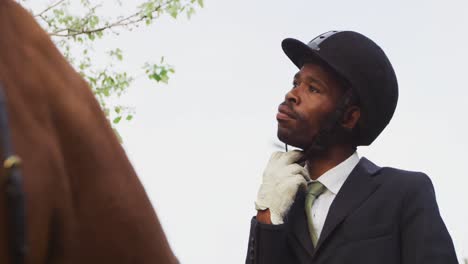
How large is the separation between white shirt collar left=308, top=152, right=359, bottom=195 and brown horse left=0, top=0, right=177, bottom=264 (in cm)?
201

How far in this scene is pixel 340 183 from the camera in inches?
123

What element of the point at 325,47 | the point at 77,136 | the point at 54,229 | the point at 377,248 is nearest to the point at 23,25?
the point at 77,136

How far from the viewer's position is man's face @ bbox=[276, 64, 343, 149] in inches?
124

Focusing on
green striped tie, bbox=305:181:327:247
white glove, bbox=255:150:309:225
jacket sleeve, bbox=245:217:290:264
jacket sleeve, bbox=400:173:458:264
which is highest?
white glove, bbox=255:150:309:225

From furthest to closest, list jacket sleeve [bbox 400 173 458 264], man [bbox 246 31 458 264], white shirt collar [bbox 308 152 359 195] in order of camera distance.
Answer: white shirt collar [bbox 308 152 359 195]
man [bbox 246 31 458 264]
jacket sleeve [bbox 400 173 458 264]

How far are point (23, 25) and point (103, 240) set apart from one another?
0.34 m

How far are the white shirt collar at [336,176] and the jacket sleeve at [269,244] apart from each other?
1.00 feet

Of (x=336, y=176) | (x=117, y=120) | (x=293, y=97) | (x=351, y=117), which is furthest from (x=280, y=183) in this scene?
(x=117, y=120)

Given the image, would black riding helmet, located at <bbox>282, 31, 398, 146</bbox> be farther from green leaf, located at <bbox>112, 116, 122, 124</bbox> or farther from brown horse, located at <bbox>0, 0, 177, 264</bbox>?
green leaf, located at <bbox>112, 116, 122, 124</bbox>

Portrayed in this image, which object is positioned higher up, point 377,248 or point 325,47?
point 325,47

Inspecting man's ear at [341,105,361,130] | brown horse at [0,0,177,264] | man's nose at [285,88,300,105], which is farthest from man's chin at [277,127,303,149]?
brown horse at [0,0,177,264]

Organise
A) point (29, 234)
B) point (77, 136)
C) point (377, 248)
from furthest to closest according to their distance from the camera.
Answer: point (377, 248) < point (77, 136) < point (29, 234)

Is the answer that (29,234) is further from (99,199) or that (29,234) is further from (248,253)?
(248,253)

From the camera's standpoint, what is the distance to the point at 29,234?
94 cm
